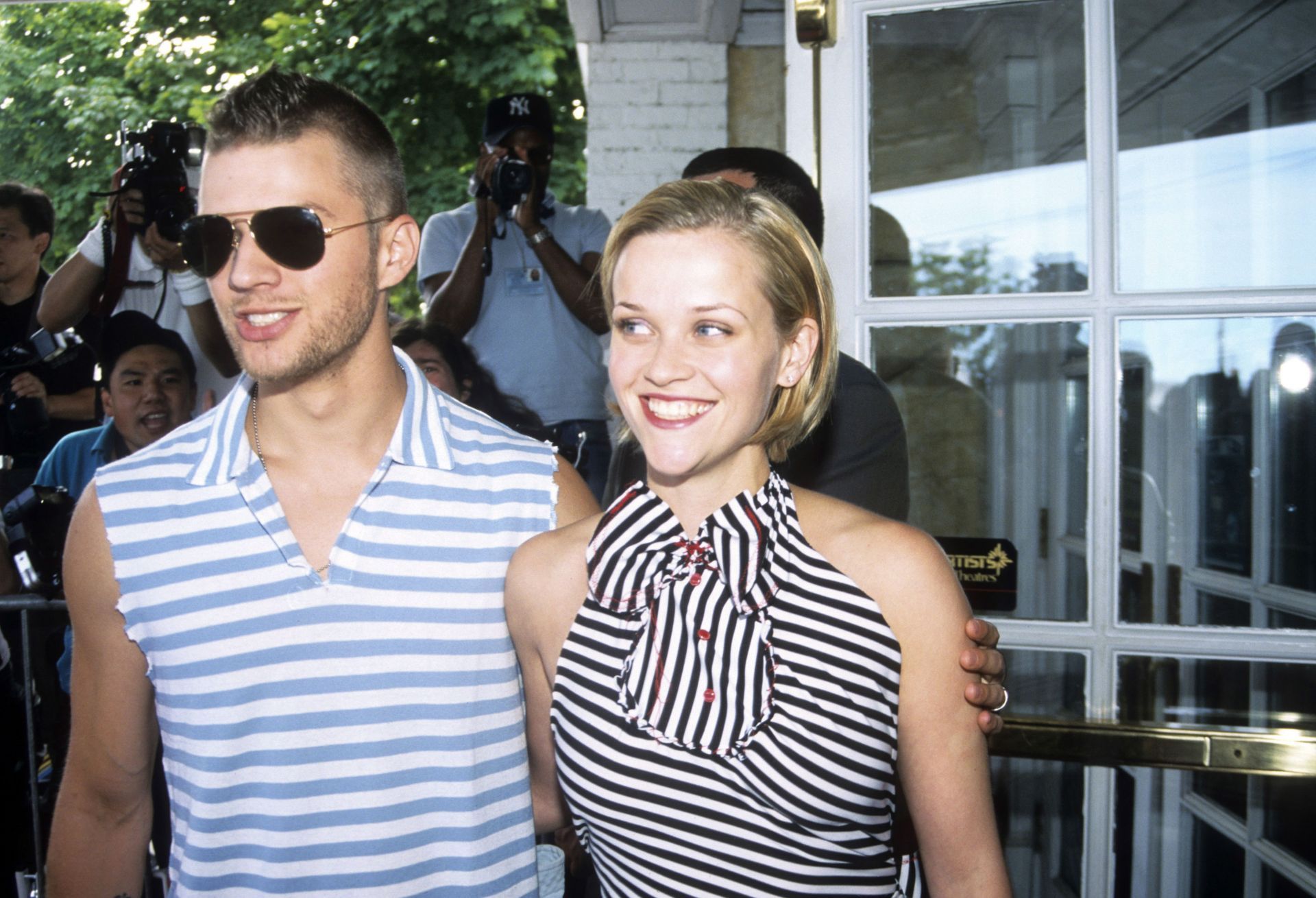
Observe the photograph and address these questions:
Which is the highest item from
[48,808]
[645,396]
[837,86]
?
[837,86]

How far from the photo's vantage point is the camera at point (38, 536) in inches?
98.3

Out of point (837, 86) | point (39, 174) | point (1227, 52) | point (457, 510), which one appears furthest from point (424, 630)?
point (39, 174)

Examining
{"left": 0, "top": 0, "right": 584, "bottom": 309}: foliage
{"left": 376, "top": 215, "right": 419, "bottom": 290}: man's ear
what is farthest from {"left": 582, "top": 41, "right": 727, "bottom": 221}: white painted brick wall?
{"left": 0, "top": 0, "right": 584, "bottom": 309}: foliage

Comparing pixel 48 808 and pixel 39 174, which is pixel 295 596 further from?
pixel 39 174

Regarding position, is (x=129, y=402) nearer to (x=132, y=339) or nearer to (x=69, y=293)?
(x=132, y=339)

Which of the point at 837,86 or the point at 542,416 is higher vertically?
the point at 837,86

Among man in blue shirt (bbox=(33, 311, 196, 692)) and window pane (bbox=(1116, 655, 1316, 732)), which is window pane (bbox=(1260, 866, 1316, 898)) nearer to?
window pane (bbox=(1116, 655, 1316, 732))

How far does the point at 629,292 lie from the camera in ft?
4.74

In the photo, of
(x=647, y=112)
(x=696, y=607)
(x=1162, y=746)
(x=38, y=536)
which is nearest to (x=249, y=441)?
(x=696, y=607)

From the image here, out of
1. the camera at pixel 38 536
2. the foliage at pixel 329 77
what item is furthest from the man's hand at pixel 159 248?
the foliage at pixel 329 77

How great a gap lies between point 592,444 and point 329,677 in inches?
90.6

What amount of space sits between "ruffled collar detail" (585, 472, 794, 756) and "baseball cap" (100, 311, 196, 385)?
2.32m

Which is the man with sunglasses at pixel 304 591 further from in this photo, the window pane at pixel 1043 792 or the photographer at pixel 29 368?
the photographer at pixel 29 368

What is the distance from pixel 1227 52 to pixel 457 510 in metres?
2.24
